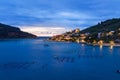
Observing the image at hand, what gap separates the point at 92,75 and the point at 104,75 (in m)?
2.66

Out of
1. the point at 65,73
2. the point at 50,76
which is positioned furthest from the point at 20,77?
the point at 65,73

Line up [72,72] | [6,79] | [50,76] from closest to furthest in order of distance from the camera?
[6,79] < [50,76] < [72,72]

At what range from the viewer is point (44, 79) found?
56.3 metres

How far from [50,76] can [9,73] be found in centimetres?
967

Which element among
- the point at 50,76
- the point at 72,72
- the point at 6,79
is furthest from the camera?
the point at 72,72

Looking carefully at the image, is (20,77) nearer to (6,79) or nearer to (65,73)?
(6,79)

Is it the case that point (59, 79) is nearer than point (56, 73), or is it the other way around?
point (59, 79)

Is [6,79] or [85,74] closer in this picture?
[6,79]

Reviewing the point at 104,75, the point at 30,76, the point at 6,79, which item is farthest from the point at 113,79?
the point at 6,79

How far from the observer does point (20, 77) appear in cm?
5778

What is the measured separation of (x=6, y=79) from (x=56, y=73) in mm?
12894

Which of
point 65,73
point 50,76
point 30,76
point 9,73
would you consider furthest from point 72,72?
point 9,73

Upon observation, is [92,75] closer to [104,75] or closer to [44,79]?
[104,75]

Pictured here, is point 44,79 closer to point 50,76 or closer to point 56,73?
point 50,76
